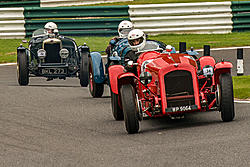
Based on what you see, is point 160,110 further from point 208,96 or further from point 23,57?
point 23,57

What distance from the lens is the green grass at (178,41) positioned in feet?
72.8

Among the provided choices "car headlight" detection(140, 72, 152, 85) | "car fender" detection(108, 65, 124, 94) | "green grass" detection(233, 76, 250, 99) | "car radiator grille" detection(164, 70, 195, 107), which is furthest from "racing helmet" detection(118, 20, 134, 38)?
"car radiator grille" detection(164, 70, 195, 107)

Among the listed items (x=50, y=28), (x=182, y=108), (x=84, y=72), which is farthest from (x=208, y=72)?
(x=50, y=28)

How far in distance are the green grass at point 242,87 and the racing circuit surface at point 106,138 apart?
0.96 metres

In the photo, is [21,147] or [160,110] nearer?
[21,147]

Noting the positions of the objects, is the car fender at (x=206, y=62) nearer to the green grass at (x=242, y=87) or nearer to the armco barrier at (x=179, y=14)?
the green grass at (x=242, y=87)

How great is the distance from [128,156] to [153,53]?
10.8 ft

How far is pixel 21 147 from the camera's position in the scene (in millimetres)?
8367

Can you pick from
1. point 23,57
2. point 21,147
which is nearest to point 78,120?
point 21,147

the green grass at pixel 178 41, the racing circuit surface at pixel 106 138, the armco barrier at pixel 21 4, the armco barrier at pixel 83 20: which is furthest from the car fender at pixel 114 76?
the armco barrier at pixel 21 4

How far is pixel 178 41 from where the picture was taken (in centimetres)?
2283

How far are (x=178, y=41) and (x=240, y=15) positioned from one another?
109 inches

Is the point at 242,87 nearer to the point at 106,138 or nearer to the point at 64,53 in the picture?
the point at 64,53

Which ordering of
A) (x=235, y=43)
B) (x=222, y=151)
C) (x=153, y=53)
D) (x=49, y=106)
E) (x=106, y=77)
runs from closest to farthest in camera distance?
(x=222, y=151) → (x=153, y=53) → (x=49, y=106) → (x=106, y=77) → (x=235, y=43)
